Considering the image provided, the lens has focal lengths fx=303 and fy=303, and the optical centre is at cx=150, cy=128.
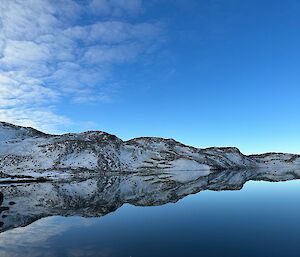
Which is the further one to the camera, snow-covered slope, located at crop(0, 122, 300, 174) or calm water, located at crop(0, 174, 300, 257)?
snow-covered slope, located at crop(0, 122, 300, 174)

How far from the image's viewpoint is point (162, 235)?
19.3 m

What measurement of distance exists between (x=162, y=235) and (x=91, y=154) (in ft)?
361

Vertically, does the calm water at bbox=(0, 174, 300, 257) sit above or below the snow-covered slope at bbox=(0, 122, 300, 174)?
below

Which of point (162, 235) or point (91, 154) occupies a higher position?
point (91, 154)

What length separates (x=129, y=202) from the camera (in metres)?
35.2

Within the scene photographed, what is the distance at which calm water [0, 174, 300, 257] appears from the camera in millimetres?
15578

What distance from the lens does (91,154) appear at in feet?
415

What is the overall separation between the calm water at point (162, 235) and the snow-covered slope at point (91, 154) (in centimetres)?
9023

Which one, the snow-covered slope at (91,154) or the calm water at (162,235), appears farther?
the snow-covered slope at (91,154)

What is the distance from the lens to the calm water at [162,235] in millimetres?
15578

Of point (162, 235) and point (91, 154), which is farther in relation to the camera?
point (91, 154)

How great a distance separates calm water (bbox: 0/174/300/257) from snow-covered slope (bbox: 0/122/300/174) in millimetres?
90229

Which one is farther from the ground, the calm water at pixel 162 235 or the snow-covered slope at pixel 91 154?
the snow-covered slope at pixel 91 154

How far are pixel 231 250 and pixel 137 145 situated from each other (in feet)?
437
